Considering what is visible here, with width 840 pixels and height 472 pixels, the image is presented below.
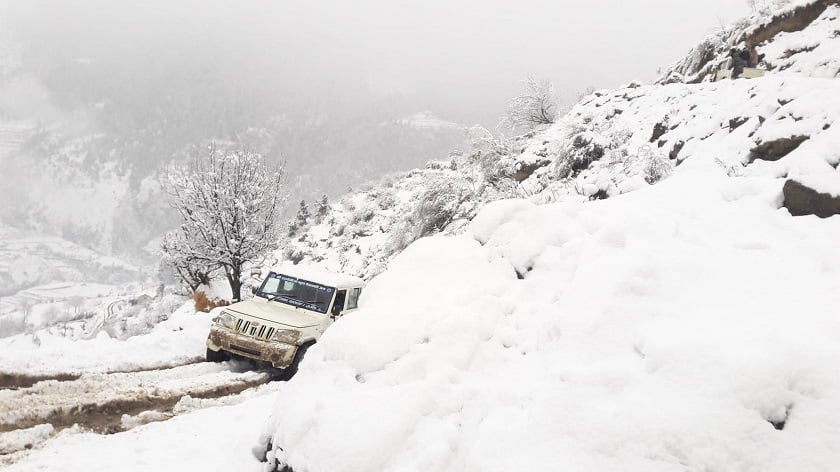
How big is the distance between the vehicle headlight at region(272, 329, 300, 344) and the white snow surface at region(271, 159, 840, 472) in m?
2.54

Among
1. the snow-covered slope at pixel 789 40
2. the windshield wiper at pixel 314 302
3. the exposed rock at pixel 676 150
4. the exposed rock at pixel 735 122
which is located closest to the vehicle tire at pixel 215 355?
the windshield wiper at pixel 314 302

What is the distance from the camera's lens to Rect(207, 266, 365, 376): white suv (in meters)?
7.52

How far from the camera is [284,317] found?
8.07 meters

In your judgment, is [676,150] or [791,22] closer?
[676,150]

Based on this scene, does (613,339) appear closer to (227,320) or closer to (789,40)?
(227,320)

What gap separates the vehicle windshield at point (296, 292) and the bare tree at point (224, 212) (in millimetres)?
8787

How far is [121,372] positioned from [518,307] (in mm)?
6333

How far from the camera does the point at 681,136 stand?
9.27 meters

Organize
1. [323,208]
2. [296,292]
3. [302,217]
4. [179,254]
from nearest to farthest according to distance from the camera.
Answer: [296,292] → [179,254] → [323,208] → [302,217]

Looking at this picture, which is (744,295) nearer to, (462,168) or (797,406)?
(797,406)

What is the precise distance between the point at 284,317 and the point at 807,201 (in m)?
7.15

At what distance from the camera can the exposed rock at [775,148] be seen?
6234mm

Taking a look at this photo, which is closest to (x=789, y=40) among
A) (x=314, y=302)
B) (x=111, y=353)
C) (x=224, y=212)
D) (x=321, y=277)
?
(x=321, y=277)

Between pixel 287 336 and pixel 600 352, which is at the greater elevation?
pixel 600 352
